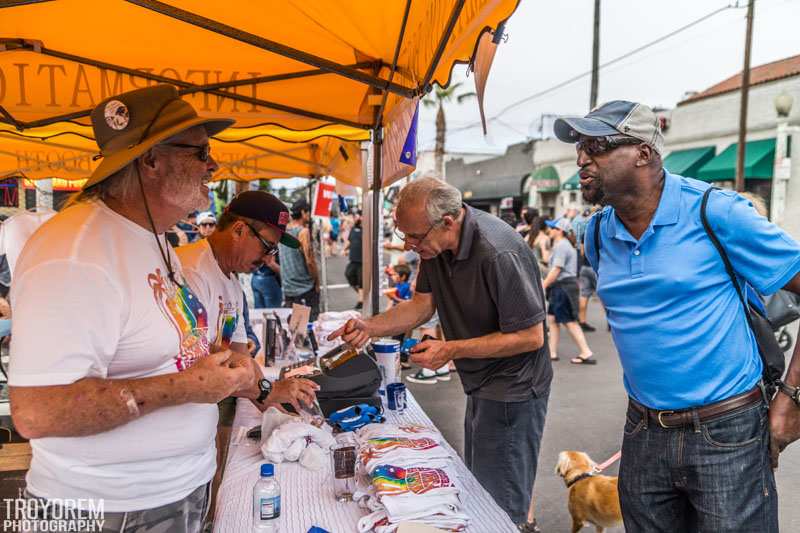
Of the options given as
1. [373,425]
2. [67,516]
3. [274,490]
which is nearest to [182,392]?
[67,516]

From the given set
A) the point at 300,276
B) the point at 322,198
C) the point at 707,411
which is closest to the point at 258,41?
the point at 707,411

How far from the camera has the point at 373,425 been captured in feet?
7.95

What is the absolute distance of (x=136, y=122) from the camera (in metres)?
1.49

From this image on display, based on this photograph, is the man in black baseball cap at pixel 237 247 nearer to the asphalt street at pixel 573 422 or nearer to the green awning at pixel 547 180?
the asphalt street at pixel 573 422

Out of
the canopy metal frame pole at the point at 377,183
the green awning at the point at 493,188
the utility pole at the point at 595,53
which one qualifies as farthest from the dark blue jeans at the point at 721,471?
the green awning at the point at 493,188

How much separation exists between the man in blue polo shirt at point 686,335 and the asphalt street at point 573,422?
184 centimetres

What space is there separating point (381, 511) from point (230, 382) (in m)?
0.70

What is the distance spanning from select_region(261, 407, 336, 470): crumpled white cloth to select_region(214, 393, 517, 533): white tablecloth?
34 mm

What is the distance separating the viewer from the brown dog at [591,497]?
2.97 metres

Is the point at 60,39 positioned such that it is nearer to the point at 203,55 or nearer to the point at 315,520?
the point at 203,55

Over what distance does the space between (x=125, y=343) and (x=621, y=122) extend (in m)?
1.62

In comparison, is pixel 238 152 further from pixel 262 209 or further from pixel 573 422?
pixel 573 422

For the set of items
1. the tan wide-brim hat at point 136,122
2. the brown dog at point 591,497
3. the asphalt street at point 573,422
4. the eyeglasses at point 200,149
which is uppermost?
the tan wide-brim hat at point 136,122

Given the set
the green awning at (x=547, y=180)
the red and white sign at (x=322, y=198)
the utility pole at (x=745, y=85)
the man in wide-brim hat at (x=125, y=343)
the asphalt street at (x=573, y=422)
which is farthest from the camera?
the green awning at (x=547, y=180)
